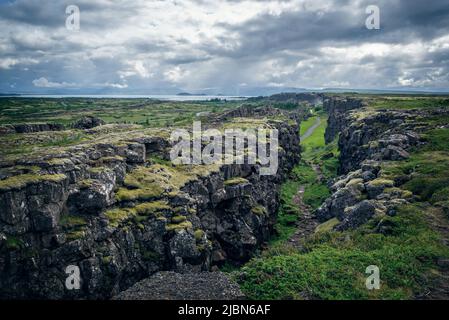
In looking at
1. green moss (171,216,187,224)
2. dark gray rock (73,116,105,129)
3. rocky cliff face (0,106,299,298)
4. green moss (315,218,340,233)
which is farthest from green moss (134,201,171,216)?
dark gray rock (73,116,105,129)

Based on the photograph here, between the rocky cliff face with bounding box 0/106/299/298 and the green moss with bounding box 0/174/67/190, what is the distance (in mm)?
134

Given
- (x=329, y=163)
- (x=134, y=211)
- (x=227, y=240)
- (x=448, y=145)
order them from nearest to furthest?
(x=134, y=211) < (x=227, y=240) < (x=448, y=145) < (x=329, y=163)

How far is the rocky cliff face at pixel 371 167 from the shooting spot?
69.5m

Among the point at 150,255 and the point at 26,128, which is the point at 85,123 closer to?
the point at 26,128

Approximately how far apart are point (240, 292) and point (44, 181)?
1319 inches

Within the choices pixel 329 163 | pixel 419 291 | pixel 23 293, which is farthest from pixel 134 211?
pixel 329 163

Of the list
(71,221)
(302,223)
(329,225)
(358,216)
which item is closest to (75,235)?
(71,221)

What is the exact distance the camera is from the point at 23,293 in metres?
50.1

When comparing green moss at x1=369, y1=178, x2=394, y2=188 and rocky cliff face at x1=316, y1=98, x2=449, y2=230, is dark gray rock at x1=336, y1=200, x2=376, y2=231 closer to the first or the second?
rocky cliff face at x1=316, y1=98, x2=449, y2=230

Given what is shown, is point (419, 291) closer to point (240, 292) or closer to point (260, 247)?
point (240, 292)

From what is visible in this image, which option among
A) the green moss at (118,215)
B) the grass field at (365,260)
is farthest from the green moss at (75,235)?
the grass field at (365,260)

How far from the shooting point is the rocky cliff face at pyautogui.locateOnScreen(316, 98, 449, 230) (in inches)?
2736

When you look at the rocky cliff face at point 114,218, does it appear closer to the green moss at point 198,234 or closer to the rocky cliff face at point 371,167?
the green moss at point 198,234

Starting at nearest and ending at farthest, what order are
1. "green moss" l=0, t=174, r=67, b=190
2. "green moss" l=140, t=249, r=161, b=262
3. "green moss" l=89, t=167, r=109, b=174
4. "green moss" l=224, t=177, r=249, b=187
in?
"green moss" l=0, t=174, r=67, b=190 < "green moss" l=140, t=249, r=161, b=262 < "green moss" l=89, t=167, r=109, b=174 < "green moss" l=224, t=177, r=249, b=187
